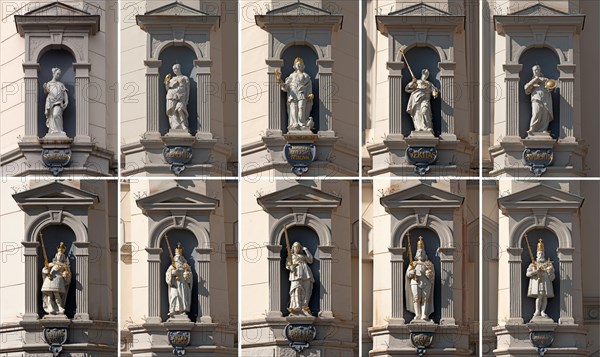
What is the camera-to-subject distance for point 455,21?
15062mm

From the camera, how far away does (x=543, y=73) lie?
15.1 meters

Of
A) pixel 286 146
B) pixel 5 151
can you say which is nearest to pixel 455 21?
pixel 286 146

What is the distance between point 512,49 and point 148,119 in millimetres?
3072

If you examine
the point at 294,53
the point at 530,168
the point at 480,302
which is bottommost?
the point at 480,302

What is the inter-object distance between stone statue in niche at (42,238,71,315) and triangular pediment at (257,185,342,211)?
170 cm

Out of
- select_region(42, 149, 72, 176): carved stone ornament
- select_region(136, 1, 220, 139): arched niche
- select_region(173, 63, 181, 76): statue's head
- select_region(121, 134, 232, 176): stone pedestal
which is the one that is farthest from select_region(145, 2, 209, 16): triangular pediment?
select_region(42, 149, 72, 176): carved stone ornament

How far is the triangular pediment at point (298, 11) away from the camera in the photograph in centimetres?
1502

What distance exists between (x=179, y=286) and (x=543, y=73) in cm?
349

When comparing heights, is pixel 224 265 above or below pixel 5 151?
below

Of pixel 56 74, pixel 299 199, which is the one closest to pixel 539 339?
pixel 299 199

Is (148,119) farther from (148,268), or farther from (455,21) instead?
(455,21)

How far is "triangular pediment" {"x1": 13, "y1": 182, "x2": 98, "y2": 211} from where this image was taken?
48.9ft

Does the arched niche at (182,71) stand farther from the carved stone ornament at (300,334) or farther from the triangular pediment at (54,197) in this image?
the carved stone ornament at (300,334)

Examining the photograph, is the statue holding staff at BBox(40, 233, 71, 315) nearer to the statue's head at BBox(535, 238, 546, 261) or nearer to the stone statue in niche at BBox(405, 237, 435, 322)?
the stone statue in niche at BBox(405, 237, 435, 322)
